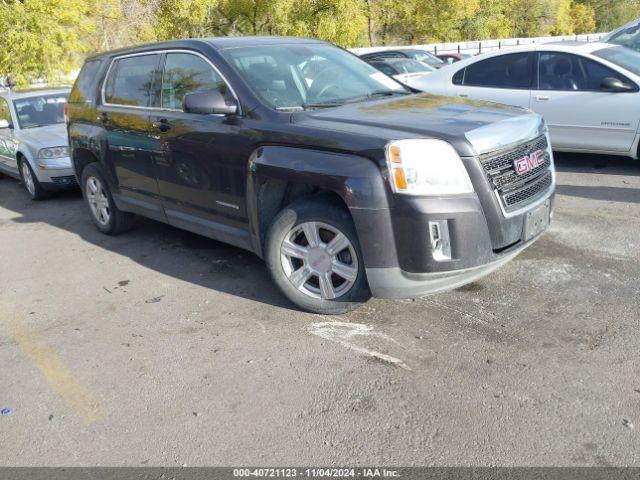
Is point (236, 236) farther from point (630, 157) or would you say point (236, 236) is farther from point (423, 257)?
point (630, 157)

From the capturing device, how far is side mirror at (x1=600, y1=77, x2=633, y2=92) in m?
7.13

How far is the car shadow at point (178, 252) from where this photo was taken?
188 inches

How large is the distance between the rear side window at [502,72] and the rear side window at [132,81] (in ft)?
15.3

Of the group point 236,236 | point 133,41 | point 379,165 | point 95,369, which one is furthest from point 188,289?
point 133,41

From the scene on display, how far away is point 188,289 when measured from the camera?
4816mm

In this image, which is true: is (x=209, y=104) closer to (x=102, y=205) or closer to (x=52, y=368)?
(x=52, y=368)

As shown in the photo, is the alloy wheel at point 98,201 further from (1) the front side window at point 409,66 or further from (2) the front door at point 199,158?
(1) the front side window at point 409,66

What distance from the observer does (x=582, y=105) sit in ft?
24.3

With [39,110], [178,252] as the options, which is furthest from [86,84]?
[39,110]

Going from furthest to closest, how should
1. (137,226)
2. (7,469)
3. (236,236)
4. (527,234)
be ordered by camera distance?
(137,226)
(236,236)
(527,234)
(7,469)

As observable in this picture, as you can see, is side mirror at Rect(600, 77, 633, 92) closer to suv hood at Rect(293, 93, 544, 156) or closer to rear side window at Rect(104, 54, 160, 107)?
suv hood at Rect(293, 93, 544, 156)

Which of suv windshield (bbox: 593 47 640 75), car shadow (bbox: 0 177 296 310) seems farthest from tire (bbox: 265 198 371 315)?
suv windshield (bbox: 593 47 640 75)

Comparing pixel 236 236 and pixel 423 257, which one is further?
pixel 236 236

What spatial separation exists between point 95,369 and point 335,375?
58.8 inches
